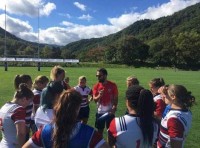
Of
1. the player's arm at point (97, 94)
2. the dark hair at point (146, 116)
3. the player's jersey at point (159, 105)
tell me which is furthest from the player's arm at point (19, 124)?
the player's arm at point (97, 94)

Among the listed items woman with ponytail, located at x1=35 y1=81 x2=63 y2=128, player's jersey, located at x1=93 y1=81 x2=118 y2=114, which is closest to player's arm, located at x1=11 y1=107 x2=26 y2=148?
woman with ponytail, located at x1=35 y1=81 x2=63 y2=128

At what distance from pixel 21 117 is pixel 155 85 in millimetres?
3504

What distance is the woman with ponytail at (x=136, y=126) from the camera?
4258 mm

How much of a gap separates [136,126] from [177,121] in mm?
759

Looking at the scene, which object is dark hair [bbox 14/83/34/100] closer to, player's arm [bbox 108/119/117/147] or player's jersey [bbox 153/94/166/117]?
player's arm [bbox 108/119/117/147]

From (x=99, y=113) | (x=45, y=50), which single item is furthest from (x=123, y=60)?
(x=99, y=113)

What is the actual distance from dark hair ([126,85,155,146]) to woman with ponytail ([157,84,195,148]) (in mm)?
505

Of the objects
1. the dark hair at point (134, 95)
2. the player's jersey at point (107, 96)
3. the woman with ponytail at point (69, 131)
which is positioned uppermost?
the dark hair at point (134, 95)

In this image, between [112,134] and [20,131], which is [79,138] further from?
[20,131]

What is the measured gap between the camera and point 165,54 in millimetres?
126062

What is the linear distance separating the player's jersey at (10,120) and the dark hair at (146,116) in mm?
1785

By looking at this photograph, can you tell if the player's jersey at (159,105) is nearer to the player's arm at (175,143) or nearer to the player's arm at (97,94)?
the player's arm at (175,143)

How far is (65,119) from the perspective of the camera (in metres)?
3.63

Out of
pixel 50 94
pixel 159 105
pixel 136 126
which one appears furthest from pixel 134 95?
pixel 159 105
